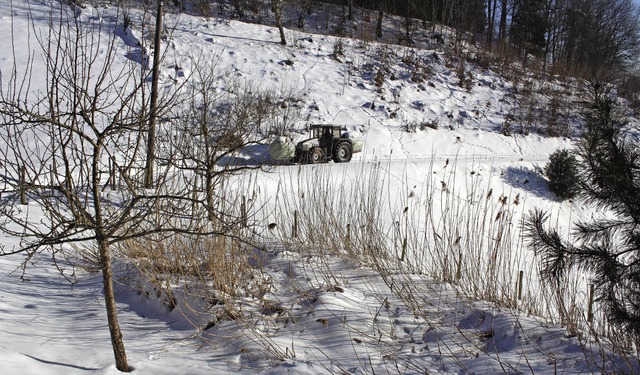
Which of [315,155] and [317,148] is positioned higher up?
[317,148]

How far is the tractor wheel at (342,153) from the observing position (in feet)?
50.3

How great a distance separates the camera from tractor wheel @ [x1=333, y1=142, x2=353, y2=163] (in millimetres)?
15318

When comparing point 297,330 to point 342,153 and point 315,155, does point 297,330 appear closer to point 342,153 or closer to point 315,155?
point 315,155

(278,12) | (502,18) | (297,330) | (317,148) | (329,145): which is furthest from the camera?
(502,18)

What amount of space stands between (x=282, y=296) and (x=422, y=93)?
2212cm

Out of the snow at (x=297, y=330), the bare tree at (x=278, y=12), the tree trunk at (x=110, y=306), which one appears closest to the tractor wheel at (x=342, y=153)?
the snow at (x=297, y=330)

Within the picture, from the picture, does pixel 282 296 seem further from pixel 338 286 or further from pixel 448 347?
pixel 448 347

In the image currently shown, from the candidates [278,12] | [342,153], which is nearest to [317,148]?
[342,153]

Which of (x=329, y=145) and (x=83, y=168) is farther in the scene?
(x=329, y=145)

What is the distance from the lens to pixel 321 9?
34.9 metres

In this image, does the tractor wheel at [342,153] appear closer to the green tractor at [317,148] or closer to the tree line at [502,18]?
the green tractor at [317,148]

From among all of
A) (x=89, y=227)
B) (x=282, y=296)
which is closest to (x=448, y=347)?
(x=282, y=296)

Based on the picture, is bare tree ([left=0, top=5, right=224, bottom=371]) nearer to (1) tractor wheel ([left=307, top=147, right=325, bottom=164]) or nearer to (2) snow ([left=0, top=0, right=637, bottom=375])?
Answer: (2) snow ([left=0, top=0, right=637, bottom=375])

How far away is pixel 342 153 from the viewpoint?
51.0ft
